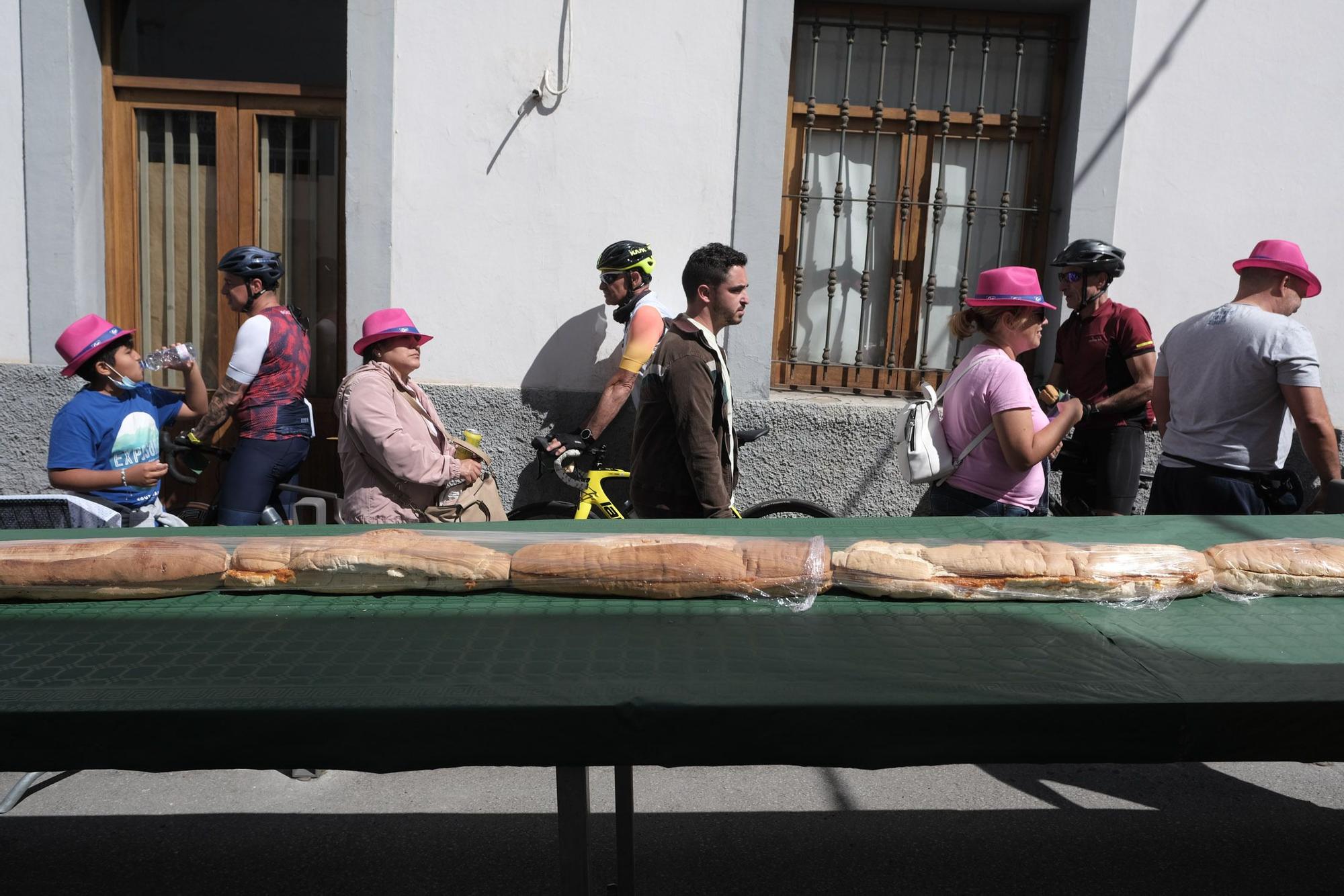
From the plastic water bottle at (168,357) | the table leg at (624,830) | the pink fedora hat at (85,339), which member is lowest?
the table leg at (624,830)

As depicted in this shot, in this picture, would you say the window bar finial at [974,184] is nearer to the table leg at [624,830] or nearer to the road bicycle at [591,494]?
the road bicycle at [591,494]

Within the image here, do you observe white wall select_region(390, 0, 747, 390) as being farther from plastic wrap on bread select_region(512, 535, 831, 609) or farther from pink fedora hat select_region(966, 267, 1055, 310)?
plastic wrap on bread select_region(512, 535, 831, 609)

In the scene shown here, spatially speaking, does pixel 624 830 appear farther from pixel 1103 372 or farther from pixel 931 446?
pixel 1103 372

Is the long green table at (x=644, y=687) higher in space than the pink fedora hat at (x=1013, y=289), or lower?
lower

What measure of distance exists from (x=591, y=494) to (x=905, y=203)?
99.5 inches

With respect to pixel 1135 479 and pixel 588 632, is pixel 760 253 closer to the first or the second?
pixel 1135 479

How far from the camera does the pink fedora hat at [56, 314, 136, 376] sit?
12.8 feet

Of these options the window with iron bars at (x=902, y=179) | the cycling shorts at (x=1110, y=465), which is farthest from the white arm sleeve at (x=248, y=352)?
the cycling shorts at (x=1110, y=465)

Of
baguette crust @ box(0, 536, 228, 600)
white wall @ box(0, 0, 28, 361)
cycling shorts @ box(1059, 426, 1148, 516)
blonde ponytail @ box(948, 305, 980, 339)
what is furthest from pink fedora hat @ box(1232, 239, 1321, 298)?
white wall @ box(0, 0, 28, 361)

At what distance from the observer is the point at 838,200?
19.5ft

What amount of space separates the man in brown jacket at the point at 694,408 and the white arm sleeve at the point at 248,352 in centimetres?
196

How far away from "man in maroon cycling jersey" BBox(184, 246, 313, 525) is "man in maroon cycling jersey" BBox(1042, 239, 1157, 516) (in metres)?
3.57

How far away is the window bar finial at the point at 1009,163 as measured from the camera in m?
5.89

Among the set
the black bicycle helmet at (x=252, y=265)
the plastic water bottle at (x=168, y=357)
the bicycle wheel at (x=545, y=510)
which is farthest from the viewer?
the bicycle wheel at (x=545, y=510)
